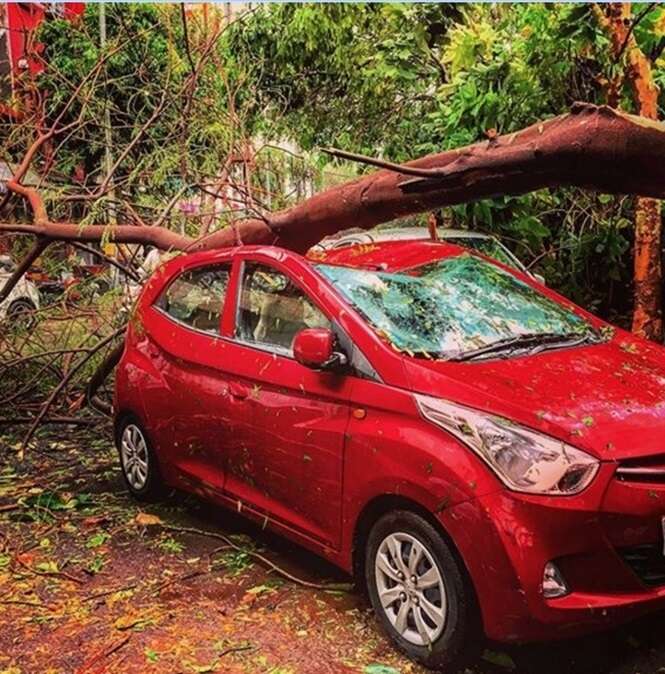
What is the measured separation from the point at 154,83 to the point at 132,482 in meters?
4.14

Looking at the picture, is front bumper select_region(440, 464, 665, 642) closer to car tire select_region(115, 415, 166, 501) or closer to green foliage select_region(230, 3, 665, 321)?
car tire select_region(115, 415, 166, 501)

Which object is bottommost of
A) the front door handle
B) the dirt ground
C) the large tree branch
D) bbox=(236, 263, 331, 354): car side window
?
the dirt ground

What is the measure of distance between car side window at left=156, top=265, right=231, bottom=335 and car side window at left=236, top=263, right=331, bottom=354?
222 millimetres

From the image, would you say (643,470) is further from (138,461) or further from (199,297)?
(138,461)

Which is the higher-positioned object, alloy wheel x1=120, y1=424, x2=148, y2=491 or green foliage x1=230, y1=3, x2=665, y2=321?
green foliage x1=230, y1=3, x2=665, y2=321

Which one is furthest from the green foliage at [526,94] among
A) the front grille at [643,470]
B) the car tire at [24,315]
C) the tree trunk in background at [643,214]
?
the front grille at [643,470]

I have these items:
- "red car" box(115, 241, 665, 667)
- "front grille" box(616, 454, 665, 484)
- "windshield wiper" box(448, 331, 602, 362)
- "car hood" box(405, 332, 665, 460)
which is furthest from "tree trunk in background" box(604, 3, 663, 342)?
"front grille" box(616, 454, 665, 484)

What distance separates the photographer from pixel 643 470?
2951mm

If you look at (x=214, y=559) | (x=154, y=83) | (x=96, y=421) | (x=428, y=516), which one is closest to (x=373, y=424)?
(x=428, y=516)

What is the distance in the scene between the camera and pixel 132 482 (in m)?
5.47

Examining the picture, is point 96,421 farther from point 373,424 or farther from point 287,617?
point 373,424

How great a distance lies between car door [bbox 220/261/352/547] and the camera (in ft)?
12.0

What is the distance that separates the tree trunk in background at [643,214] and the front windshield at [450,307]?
390cm

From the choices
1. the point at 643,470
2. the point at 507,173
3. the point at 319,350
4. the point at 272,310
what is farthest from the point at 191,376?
the point at 643,470
